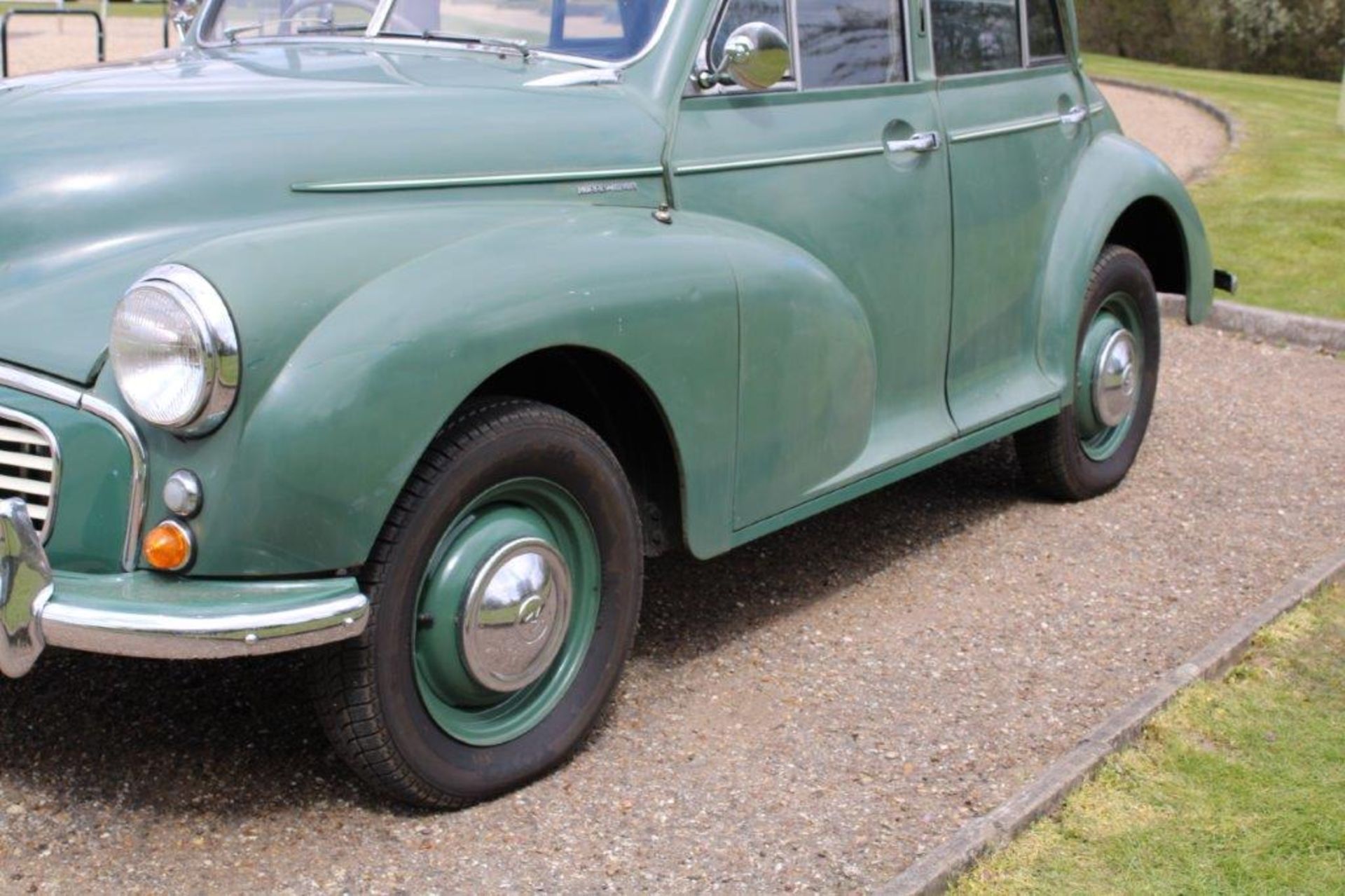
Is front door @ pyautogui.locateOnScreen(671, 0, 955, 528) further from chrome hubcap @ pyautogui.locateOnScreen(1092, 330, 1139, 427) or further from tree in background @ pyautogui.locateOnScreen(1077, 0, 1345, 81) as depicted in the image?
tree in background @ pyautogui.locateOnScreen(1077, 0, 1345, 81)

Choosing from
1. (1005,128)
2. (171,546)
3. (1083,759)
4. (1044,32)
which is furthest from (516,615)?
(1044,32)

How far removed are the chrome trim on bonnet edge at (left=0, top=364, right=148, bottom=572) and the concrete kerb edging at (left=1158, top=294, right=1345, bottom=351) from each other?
574 centimetres

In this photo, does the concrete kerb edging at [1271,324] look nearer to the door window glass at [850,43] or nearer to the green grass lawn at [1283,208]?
the green grass lawn at [1283,208]

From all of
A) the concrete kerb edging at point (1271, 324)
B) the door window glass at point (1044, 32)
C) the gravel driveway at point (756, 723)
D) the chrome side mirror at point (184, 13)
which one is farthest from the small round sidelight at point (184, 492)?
the concrete kerb edging at point (1271, 324)

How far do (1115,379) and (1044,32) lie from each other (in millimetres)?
1117

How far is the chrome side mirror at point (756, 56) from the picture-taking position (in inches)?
150

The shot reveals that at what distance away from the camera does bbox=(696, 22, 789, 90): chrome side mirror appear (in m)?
3.81

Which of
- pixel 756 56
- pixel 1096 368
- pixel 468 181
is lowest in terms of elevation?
pixel 1096 368

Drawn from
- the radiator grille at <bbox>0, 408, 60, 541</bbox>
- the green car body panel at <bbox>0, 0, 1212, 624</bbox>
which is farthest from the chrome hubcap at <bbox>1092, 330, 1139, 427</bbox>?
the radiator grille at <bbox>0, 408, 60, 541</bbox>

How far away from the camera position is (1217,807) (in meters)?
3.50

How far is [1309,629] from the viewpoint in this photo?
446 centimetres

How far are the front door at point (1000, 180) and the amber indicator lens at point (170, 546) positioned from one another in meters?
2.41

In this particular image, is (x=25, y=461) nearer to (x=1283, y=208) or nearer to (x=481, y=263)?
(x=481, y=263)

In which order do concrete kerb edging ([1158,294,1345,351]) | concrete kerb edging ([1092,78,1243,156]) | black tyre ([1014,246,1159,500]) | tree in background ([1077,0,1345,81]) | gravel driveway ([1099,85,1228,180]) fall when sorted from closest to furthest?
black tyre ([1014,246,1159,500]), concrete kerb edging ([1158,294,1345,351]), gravel driveway ([1099,85,1228,180]), concrete kerb edging ([1092,78,1243,156]), tree in background ([1077,0,1345,81])
